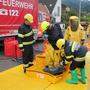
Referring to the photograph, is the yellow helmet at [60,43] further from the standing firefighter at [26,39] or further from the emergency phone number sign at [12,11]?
the emergency phone number sign at [12,11]

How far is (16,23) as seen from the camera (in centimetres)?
1522

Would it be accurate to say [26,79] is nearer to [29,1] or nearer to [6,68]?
[6,68]

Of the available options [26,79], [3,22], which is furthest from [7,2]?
[26,79]

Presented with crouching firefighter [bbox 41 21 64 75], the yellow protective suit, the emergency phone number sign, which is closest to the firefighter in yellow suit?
the yellow protective suit

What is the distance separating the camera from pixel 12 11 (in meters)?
14.7

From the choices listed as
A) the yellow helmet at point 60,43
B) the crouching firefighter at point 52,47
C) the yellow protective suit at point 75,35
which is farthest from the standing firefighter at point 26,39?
the yellow helmet at point 60,43

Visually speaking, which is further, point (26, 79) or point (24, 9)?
point (24, 9)

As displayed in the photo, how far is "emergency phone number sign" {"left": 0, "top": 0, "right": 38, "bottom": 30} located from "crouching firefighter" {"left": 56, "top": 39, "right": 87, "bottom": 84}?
527cm

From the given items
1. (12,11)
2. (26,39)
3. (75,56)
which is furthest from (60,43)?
(12,11)

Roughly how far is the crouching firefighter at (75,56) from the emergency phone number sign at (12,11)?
17.3 feet

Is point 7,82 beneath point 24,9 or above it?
beneath

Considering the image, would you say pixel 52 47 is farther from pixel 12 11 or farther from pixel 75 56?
pixel 12 11

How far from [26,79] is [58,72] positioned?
3.01 feet

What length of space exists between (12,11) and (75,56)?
6473mm
